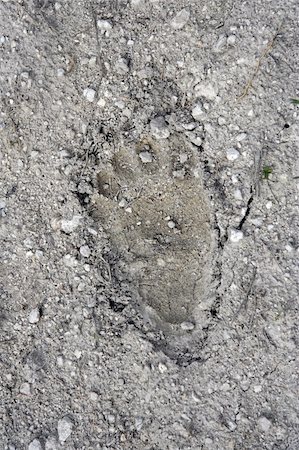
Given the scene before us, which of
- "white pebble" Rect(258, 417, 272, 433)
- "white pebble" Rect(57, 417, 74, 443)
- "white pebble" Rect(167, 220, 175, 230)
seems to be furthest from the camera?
"white pebble" Rect(167, 220, 175, 230)

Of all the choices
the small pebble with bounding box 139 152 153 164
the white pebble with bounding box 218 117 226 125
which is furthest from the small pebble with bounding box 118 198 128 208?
the white pebble with bounding box 218 117 226 125

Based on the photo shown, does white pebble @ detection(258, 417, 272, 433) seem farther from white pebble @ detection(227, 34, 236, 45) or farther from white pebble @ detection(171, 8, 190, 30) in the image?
white pebble @ detection(171, 8, 190, 30)

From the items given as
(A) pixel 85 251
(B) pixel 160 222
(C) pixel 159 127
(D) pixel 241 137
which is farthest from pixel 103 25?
(A) pixel 85 251

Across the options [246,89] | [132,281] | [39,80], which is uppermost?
[246,89]

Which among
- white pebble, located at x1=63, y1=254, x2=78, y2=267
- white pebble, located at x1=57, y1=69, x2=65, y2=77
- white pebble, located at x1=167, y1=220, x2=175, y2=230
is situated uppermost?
white pebble, located at x1=57, y1=69, x2=65, y2=77

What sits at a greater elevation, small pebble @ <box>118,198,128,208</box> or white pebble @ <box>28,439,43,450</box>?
small pebble @ <box>118,198,128,208</box>

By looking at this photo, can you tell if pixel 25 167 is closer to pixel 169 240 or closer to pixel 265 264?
pixel 169 240

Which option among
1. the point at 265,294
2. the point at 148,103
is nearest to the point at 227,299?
the point at 265,294
